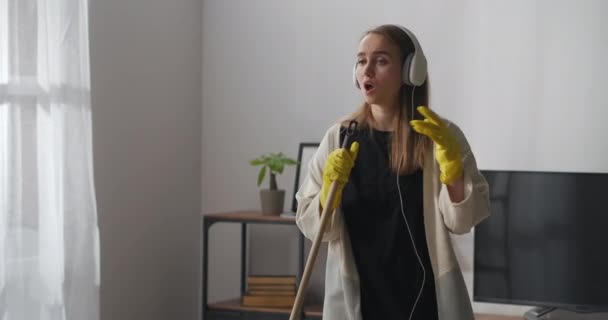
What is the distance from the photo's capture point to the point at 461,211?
6.10 feet

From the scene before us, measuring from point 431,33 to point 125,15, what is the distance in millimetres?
1303

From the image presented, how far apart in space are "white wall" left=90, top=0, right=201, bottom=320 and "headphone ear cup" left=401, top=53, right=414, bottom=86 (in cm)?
168

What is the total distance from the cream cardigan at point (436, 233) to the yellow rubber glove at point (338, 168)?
6 cm

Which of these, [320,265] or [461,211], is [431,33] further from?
[461,211]

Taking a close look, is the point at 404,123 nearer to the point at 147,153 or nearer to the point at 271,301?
the point at 271,301

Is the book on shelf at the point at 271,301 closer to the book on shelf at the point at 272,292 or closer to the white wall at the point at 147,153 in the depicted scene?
the book on shelf at the point at 272,292

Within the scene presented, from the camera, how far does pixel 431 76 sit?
3.42m

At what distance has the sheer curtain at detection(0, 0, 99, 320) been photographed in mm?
2641

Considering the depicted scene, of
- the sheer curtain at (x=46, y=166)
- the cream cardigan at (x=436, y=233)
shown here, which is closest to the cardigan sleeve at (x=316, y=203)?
the cream cardigan at (x=436, y=233)

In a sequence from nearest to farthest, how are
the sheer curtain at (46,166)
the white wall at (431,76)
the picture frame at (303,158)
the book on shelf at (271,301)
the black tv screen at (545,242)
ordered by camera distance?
the sheer curtain at (46,166)
the black tv screen at (545,242)
the white wall at (431,76)
the book on shelf at (271,301)
the picture frame at (303,158)

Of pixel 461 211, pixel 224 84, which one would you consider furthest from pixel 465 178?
pixel 224 84

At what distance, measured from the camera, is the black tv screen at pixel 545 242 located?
9.69 ft

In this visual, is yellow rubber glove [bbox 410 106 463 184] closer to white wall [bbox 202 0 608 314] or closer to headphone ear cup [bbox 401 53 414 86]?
headphone ear cup [bbox 401 53 414 86]

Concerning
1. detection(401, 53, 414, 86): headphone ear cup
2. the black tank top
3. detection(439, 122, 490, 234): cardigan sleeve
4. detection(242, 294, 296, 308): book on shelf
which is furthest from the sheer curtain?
detection(439, 122, 490, 234): cardigan sleeve
